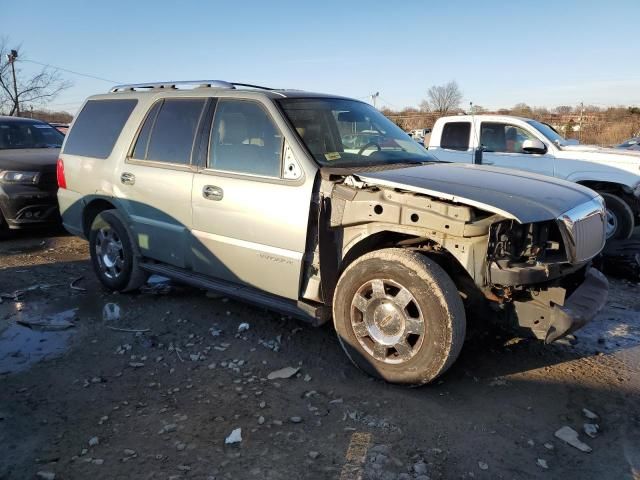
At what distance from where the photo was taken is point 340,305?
3.54m

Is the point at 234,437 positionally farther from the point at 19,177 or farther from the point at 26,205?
the point at 19,177

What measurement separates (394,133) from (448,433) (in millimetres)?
2749

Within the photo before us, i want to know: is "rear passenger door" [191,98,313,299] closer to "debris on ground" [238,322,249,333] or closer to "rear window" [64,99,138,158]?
"debris on ground" [238,322,249,333]

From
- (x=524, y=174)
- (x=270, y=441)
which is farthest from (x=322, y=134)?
(x=270, y=441)

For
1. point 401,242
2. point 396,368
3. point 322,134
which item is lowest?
point 396,368

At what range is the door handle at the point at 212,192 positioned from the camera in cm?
411

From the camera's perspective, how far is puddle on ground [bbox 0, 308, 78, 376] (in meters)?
3.91

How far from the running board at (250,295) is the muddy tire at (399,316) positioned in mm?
175

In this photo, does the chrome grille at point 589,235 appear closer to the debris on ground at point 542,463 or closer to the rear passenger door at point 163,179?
the debris on ground at point 542,463

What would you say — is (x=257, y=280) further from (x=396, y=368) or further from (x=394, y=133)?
(x=394, y=133)

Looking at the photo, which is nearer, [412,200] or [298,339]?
[412,200]

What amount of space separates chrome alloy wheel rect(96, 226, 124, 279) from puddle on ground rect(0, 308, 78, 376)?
570 millimetres

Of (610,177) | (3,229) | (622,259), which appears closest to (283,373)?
(622,259)

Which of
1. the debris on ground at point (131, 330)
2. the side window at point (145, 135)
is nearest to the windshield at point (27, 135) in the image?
the side window at point (145, 135)
